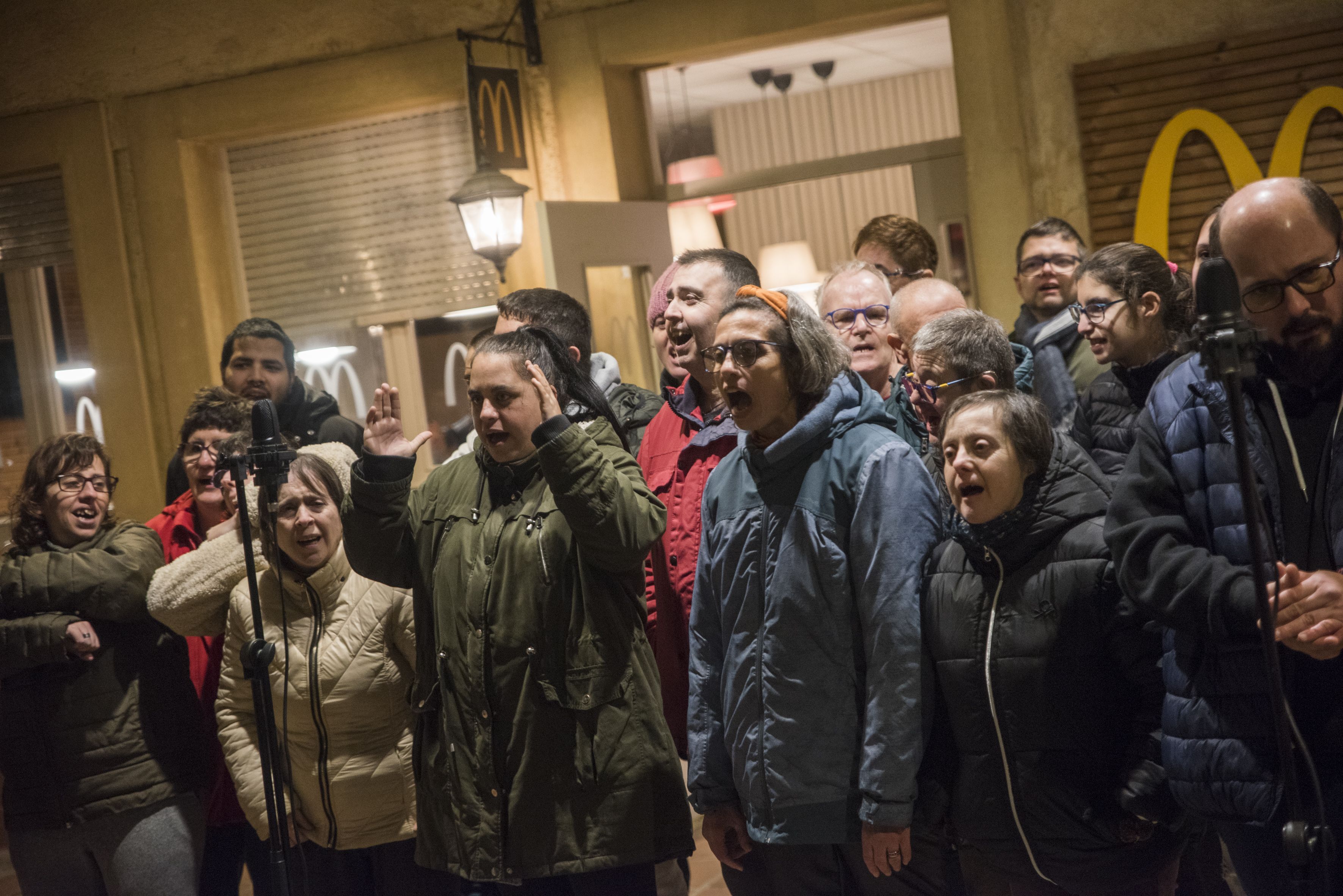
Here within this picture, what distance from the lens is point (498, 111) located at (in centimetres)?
629

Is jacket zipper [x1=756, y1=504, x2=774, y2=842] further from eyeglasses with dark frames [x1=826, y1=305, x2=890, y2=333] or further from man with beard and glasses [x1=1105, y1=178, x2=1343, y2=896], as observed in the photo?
eyeglasses with dark frames [x1=826, y1=305, x2=890, y2=333]

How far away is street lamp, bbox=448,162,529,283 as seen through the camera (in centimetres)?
609

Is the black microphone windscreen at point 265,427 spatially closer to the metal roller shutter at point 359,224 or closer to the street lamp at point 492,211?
the street lamp at point 492,211

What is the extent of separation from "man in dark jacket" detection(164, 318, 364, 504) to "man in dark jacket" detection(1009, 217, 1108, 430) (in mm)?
2282

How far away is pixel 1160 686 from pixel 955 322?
97cm

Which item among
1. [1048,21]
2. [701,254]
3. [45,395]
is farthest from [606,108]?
[45,395]

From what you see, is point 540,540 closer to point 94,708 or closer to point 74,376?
point 94,708

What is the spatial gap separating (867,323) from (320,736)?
1.85 metres

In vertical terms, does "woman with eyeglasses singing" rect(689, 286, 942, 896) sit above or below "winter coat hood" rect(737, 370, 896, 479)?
below

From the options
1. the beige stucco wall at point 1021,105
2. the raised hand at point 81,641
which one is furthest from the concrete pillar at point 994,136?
the raised hand at point 81,641

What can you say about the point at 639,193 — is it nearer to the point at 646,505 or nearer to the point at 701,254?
the point at 701,254

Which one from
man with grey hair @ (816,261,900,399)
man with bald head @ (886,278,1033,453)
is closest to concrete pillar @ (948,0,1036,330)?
man with grey hair @ (816,261,900,399)

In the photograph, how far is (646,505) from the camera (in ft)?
8.80

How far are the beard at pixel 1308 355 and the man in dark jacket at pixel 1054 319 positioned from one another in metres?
1.68
